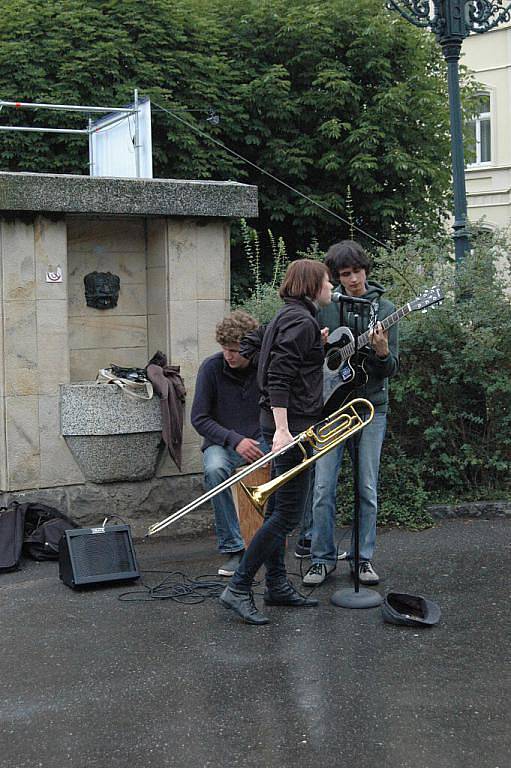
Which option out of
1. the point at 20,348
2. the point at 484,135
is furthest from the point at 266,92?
the point at 484,135

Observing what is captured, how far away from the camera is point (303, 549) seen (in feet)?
22.6

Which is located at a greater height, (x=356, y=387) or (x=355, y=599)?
(x=356, y=387)

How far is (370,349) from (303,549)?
5.33ft

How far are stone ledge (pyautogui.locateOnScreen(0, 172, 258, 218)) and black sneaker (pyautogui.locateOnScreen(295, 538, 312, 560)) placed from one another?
2495mm

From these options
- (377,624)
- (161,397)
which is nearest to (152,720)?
(377,624)

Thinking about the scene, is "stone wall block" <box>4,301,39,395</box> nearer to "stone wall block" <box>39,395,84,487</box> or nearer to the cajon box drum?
"stone wall block" <box>39,395,84,487</box>

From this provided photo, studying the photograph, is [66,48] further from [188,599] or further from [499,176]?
[499,176]

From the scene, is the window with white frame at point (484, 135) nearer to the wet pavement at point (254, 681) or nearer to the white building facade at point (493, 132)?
the white building facade at point (493, 132)

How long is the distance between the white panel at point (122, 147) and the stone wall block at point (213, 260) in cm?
176

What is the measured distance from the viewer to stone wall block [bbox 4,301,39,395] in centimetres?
726

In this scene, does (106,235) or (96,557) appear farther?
(106,235)

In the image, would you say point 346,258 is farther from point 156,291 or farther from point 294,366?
point 156,291

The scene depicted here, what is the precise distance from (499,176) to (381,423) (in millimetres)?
24946

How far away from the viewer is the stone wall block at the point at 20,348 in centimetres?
726
